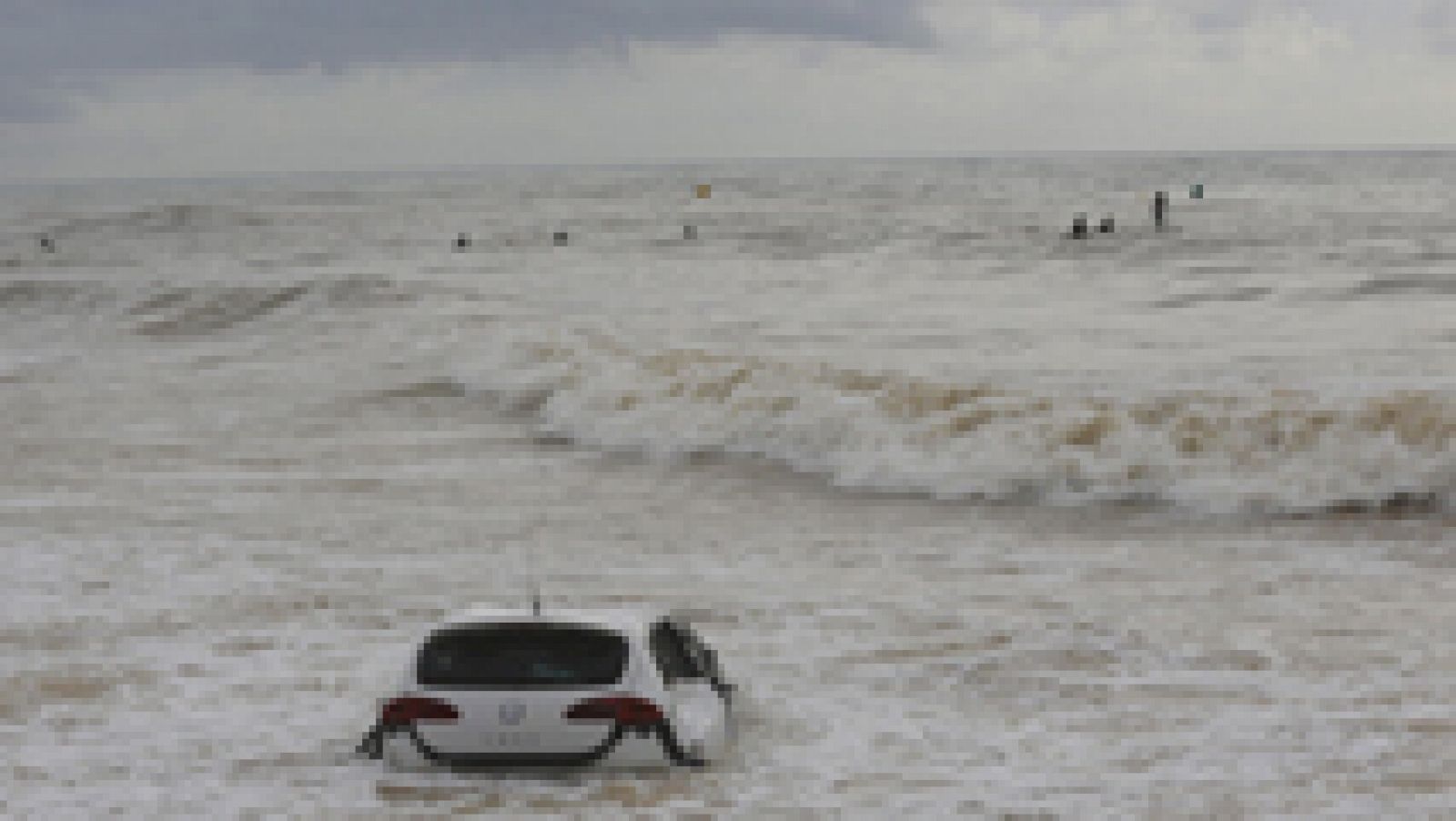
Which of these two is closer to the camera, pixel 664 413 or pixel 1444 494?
pixel 1444 494

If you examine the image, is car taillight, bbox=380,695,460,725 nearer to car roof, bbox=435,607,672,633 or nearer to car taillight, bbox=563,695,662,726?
car roof, bbox=435,607,672,633

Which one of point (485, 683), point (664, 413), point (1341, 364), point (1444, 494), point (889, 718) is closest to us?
point (485, 683)

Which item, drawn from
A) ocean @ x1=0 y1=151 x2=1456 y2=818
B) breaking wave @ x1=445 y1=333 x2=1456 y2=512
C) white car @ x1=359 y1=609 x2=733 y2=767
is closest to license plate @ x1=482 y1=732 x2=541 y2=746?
white car @ x1=359 y1=609 x2=733 y2=767

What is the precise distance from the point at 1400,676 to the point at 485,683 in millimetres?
6969

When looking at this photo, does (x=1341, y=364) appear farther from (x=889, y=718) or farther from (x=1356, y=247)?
(x=1356, y=247)

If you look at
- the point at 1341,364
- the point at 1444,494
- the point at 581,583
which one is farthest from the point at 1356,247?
the point at 581,583

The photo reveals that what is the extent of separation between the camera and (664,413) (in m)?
29.2

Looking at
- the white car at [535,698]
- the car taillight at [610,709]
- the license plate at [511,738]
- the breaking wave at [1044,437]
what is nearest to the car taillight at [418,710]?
the white car at [535,698]

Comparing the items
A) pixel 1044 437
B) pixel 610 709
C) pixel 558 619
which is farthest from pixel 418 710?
pixel 1044 437

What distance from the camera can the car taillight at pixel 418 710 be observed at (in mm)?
10430

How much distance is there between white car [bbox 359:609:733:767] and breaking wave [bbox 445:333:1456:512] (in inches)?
479

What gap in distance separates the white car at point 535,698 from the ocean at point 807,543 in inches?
10.5

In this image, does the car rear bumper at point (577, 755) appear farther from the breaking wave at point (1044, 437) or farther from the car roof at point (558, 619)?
the breaking wave at point (1044, 437)

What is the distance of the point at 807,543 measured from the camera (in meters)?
19.7
